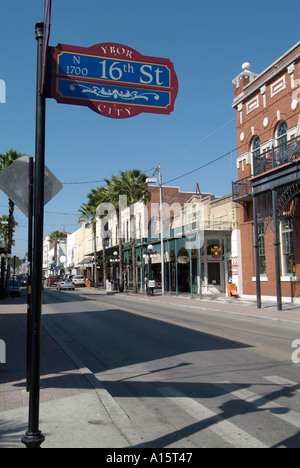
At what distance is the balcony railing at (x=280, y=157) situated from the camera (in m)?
18.8

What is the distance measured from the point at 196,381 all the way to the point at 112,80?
16.0 feet

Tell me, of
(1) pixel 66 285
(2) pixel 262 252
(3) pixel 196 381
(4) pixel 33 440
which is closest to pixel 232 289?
(2) pixel 262 252

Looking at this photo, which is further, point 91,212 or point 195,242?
point 91,212

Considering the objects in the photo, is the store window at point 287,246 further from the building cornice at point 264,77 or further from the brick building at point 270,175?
the building cornice at point 264,77

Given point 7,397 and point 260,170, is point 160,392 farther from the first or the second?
point 260,170

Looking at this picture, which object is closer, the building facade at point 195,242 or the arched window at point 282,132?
the arched window at point 282,132

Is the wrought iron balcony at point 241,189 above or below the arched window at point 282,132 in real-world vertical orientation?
below

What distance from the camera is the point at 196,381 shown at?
6922 mm

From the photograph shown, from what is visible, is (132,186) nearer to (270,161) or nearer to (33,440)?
(270,161)

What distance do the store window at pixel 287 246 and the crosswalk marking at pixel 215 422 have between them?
16.4 m

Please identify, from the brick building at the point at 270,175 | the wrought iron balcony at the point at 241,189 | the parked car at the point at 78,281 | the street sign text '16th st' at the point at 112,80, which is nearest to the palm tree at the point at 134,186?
the brick building at the point at 270,175

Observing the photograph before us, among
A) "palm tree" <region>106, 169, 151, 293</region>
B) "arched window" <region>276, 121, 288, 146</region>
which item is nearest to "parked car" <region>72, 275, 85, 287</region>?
"palm tree" <region>106, 169, 151, 293</region>
